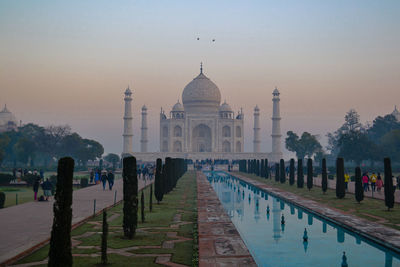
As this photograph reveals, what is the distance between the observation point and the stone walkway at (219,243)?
6602mm

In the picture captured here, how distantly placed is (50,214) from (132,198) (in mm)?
3876

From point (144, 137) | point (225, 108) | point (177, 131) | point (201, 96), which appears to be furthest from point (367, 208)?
point (225, 108)

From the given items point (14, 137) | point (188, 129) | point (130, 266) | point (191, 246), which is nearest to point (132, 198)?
point (191, 246)

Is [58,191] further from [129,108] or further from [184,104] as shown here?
[184,104]

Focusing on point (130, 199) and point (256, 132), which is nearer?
point (130, 199)

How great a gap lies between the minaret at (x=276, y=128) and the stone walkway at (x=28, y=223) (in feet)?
128

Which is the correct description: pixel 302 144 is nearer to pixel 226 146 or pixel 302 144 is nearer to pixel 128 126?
pixel 226 146

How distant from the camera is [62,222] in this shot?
5.69 metres

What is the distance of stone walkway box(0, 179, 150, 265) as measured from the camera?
24.6 feet

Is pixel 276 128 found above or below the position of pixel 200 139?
above

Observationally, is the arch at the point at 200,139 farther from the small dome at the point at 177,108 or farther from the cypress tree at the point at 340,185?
the cypress tree at the point at 340,185

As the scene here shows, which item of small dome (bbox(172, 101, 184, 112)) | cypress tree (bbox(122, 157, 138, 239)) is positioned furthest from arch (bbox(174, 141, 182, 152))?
cypress tree (bbox(122, 157, 138, 239))

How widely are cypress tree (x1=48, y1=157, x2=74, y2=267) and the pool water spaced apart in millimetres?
3135

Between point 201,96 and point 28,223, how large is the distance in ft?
162
